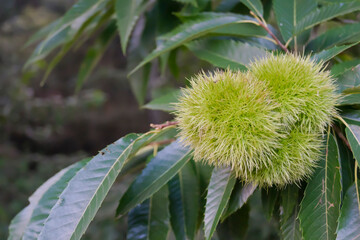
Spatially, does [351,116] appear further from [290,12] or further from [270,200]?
[290,12]

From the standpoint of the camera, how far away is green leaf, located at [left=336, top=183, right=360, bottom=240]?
569 mm

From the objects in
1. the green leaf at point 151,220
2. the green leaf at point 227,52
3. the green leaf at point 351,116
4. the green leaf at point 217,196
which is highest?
the green leaf at point 227,52

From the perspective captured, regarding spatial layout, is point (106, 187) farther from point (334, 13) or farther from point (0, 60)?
point (0, 60)

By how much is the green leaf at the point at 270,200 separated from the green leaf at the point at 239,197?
0.05 meters

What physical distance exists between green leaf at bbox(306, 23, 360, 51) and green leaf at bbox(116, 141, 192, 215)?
41cm

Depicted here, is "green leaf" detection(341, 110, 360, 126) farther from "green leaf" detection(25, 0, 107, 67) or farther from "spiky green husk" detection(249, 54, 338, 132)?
"green leaf" detection(25, 0, 107, 67)

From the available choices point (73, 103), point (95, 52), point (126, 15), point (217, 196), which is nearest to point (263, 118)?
point (217, 196)

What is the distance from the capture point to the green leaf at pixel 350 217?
1.87ft

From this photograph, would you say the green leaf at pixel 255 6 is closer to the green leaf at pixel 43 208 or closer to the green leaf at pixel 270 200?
the green leaf at pixel 270 200

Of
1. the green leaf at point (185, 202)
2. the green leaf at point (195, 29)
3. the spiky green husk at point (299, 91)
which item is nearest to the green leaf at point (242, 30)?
the green leaf at point (195, 29)

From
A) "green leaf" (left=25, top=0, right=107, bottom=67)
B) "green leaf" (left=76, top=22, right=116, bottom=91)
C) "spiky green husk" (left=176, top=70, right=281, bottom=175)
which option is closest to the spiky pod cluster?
"spiky green husk" (left=176, top=70, right=281, bottom=175)

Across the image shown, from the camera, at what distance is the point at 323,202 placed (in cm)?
61

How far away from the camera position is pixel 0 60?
370cm

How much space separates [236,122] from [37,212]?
0.47 meters
